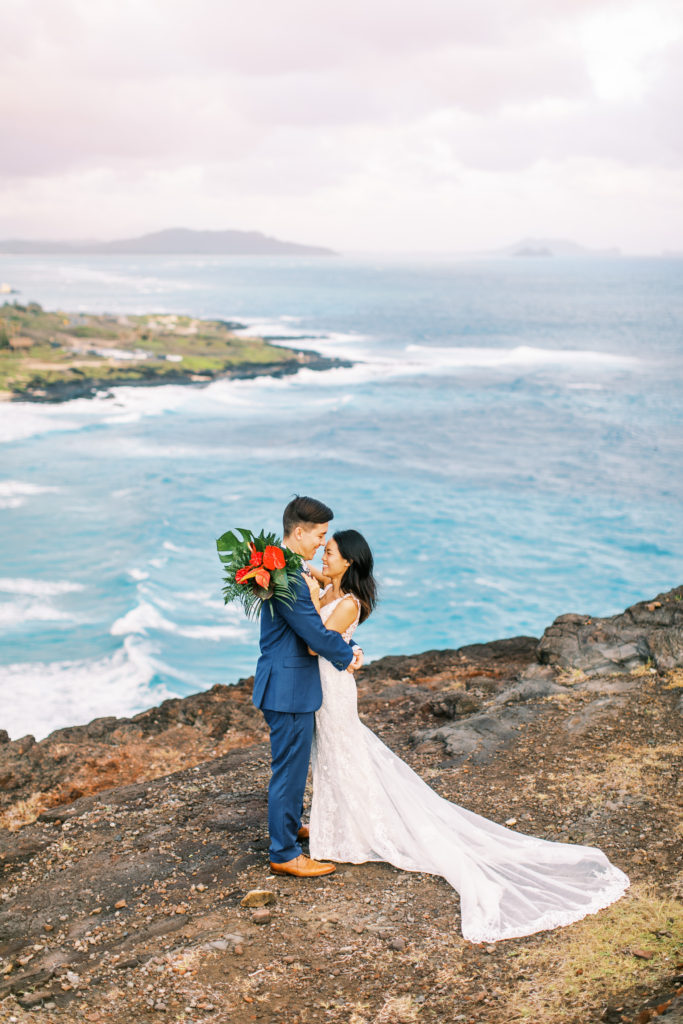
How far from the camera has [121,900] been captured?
21.0 ft

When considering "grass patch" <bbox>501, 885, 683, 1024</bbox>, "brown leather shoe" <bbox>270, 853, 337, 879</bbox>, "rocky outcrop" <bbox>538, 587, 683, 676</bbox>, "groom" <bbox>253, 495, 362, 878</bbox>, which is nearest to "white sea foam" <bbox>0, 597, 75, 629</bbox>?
"rocky outcrop" <bbox>538, 587, 683, 676</bbox>

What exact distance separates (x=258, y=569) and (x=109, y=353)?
A: 6580 cm

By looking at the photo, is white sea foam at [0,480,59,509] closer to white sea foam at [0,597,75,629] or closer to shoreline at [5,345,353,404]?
white sea foam at [0,597,75,629]

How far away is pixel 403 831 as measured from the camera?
245 inches

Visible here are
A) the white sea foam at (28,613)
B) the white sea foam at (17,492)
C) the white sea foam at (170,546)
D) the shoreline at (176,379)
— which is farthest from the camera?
the shoreline at (176,379)

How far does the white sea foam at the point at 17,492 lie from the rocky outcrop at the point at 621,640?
92.9 ft

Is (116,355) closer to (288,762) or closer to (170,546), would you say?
(170,546)

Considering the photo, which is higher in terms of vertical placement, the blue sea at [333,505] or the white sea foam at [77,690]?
the blue sea at [333,505]

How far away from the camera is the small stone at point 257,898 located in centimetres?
583

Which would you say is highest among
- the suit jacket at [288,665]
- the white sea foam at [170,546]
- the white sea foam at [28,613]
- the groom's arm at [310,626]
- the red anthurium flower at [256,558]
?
the red anthurium flower at [256,558]

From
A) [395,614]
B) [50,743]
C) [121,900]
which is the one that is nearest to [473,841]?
[121,900]

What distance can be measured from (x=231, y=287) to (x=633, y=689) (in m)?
195

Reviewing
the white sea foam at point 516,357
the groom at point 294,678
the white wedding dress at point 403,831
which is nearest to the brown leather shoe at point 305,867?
the groom at point 294,678

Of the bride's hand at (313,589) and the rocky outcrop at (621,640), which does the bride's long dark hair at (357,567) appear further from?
the rocky outcrop at (621,640)
